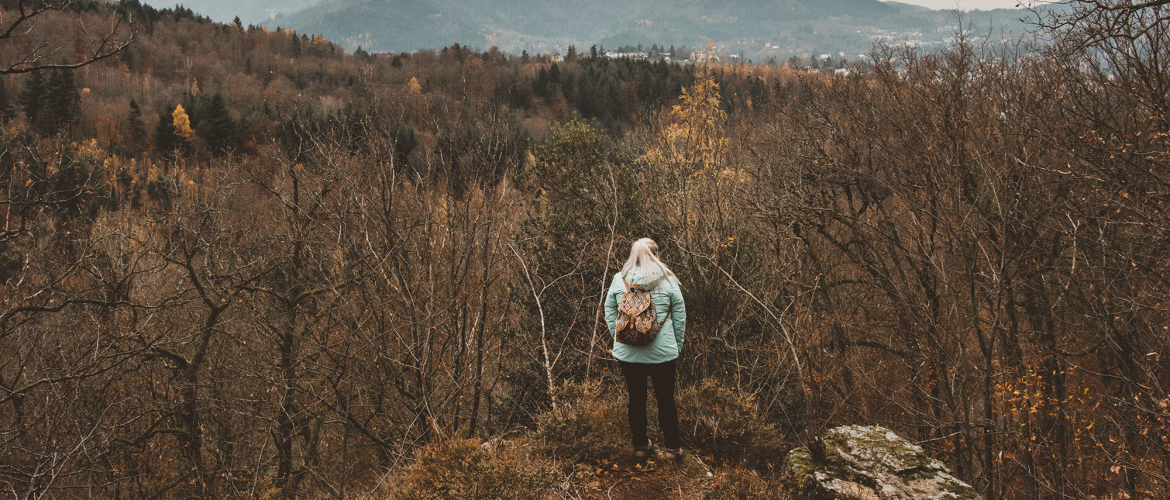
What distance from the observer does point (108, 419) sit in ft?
34.7

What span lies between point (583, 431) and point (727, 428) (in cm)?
130

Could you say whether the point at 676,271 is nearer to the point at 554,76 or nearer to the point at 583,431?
the point at 583,431

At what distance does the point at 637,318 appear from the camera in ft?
13.5

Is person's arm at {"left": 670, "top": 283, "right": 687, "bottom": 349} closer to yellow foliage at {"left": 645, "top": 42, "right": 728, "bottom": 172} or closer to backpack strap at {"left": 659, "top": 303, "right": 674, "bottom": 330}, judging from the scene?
backpack strap at {"left": 659, "top": 303, "right": 674, "bottom": 330}

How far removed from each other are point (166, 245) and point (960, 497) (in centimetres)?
1329

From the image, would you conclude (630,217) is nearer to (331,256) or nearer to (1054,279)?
(331,256)

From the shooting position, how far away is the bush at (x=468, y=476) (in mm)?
3984

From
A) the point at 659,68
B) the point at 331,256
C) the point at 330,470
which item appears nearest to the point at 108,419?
the point at 330,470

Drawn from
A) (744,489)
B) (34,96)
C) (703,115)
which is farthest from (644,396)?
(34,96)

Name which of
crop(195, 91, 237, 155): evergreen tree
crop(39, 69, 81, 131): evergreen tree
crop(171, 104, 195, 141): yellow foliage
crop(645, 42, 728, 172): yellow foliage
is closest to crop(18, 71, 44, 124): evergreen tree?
crop(39, 69, 81, 131): evergreen tree

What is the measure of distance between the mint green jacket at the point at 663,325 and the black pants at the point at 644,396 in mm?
70

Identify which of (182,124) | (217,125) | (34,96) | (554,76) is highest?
(554,76)

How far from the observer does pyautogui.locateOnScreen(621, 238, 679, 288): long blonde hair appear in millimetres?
4211

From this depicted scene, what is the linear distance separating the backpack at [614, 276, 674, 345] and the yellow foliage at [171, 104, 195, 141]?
63.0 metres
